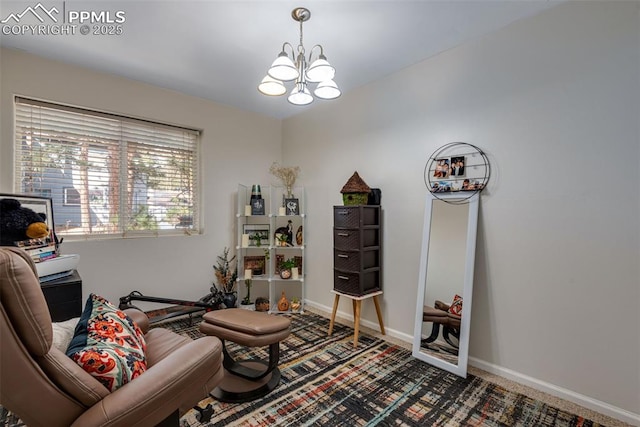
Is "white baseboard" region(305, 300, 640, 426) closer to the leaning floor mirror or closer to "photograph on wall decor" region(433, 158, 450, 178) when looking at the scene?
the leaning floor mirror

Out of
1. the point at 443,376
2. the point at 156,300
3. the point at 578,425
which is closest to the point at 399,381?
the point at 443,376

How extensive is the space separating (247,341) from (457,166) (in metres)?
2.08

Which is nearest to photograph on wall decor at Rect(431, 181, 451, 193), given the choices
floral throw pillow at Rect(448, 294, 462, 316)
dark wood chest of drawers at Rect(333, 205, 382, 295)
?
dark wood chest of drawers at Rect(333, 205, 382, 295)

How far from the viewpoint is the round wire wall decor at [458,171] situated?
2.33m

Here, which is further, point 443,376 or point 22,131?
point 22,131

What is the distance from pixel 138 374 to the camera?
48.3 inches

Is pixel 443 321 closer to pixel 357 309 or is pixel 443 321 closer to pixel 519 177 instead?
pixel 357 309

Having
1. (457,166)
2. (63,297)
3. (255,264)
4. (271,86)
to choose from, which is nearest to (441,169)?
(457,166)

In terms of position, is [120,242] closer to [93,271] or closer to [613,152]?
[93,271]

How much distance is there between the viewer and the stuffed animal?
181 cm

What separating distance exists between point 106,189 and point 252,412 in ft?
8.41

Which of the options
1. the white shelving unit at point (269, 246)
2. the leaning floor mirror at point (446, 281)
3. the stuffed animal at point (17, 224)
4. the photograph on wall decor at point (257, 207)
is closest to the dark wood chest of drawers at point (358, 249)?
the leaning floor mirror at point (446, 281)

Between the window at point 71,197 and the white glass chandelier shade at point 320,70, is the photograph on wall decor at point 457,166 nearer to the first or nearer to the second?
the white glass chandelier shade at point 320,70

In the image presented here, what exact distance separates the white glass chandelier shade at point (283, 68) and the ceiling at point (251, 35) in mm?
426
